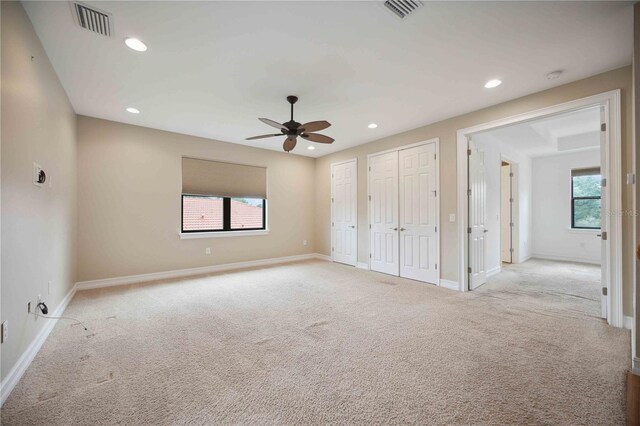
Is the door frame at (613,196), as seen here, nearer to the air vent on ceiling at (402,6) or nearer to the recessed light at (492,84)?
the recessed light at (492,84)

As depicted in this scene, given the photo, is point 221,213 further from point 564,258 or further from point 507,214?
point 564,258

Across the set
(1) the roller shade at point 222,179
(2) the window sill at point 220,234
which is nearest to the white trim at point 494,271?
(2) the window sill at point 220,234

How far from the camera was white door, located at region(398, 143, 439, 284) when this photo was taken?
14.8 ft

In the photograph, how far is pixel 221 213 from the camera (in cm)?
566

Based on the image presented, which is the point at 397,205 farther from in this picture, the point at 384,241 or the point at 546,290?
the point at 546,290

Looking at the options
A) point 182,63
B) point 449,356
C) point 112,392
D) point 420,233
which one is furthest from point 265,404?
point 420,233

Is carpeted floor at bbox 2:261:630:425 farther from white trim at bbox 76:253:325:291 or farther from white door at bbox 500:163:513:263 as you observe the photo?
white door at bbox 500:163:513:263

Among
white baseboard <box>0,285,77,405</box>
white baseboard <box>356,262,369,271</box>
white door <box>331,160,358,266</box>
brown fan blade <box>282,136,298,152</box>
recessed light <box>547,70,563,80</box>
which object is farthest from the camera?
white door <box>331,160,358,266</box>

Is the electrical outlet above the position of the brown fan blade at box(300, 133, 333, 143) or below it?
below

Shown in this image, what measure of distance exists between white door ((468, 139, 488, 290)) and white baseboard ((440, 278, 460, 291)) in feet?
0.71

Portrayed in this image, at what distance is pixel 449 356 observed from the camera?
222cm

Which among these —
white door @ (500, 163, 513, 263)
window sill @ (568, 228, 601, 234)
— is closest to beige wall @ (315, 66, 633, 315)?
white door @ (500, 163, 513, 263)

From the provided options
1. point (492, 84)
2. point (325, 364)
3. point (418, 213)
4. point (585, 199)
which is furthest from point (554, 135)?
point (325, 364)

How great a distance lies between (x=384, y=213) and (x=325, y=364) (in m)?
3.65
